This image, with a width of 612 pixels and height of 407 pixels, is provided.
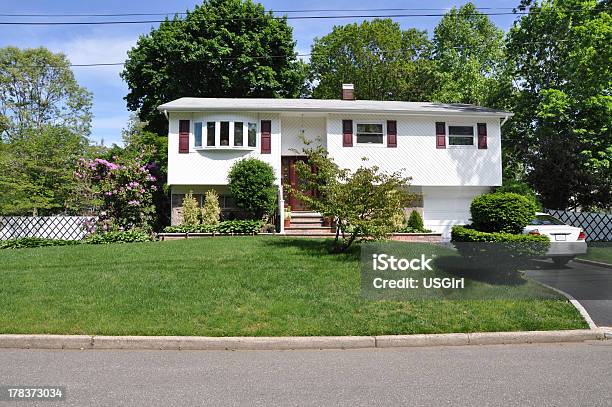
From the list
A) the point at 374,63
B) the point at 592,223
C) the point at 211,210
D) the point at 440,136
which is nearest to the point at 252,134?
the point at 211,210

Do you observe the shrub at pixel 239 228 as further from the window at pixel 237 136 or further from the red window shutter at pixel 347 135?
the red window shutter at pixel 347 135

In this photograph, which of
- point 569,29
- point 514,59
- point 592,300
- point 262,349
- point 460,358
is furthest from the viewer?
point 514,59

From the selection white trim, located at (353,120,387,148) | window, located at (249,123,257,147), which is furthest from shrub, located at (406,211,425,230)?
window, located at (249,123,257,147)

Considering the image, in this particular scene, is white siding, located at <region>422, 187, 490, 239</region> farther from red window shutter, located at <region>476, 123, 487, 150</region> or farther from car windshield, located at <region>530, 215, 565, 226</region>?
car windshield, located at <region>530, 215, 565, 226</region>

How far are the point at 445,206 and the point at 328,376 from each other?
17.0 metres

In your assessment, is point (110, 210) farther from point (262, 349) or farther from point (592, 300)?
point (592, 300)

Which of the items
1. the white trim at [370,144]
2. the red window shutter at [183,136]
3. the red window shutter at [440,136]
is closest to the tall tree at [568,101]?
the red window shutter at [440,136]

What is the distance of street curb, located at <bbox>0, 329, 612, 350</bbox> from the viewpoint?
6754mm

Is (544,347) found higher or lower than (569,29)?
lower


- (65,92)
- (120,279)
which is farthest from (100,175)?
(65,92)

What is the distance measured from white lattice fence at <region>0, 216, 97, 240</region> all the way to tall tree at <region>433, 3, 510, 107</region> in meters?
22.4

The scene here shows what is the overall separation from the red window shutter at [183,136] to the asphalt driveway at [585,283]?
13.9m

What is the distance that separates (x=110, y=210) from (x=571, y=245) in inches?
650

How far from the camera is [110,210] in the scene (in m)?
19.8
